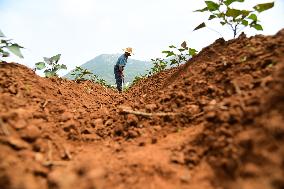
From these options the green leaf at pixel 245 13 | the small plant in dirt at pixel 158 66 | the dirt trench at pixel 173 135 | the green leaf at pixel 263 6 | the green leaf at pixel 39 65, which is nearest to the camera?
the dirt trench at pixel 173 135

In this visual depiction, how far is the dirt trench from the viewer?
6.77 ft

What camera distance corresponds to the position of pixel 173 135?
9.45 feet

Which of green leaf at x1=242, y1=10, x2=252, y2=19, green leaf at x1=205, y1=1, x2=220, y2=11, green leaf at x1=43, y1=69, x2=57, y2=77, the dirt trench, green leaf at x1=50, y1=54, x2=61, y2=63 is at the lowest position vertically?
the dirt trench

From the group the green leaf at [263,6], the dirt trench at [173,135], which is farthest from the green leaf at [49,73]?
the green leaf at [263,6]

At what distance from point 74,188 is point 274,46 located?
253 cm

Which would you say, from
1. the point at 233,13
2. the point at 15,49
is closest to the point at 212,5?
the point at 233,13

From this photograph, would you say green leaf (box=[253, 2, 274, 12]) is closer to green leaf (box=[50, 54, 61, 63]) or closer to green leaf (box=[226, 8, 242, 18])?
green leaf (box=[226, 8, 242, 18])

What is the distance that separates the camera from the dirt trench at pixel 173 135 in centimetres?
206

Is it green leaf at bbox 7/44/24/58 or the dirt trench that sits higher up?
green leaf at bbox 7/44/24/58

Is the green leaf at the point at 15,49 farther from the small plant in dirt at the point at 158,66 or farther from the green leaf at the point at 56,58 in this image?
the small plant in dirt at the point at 158,66

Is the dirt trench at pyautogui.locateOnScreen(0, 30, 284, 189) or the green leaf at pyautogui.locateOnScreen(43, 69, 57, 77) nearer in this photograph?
the dirt trench at pyautogui.locateOnScreen(0, 30, 284, 189)

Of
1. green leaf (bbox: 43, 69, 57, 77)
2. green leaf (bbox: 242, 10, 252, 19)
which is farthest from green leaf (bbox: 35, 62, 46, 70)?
green leaf (bbox: 242, 10, 252, 19)

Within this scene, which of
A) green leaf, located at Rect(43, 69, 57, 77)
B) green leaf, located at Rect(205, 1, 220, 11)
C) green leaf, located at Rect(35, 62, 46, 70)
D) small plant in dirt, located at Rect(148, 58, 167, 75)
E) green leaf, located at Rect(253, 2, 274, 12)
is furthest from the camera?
small plant in dirt, located at Rect(148, 58, 167, 75)

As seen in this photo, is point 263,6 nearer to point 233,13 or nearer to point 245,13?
point 245,13
